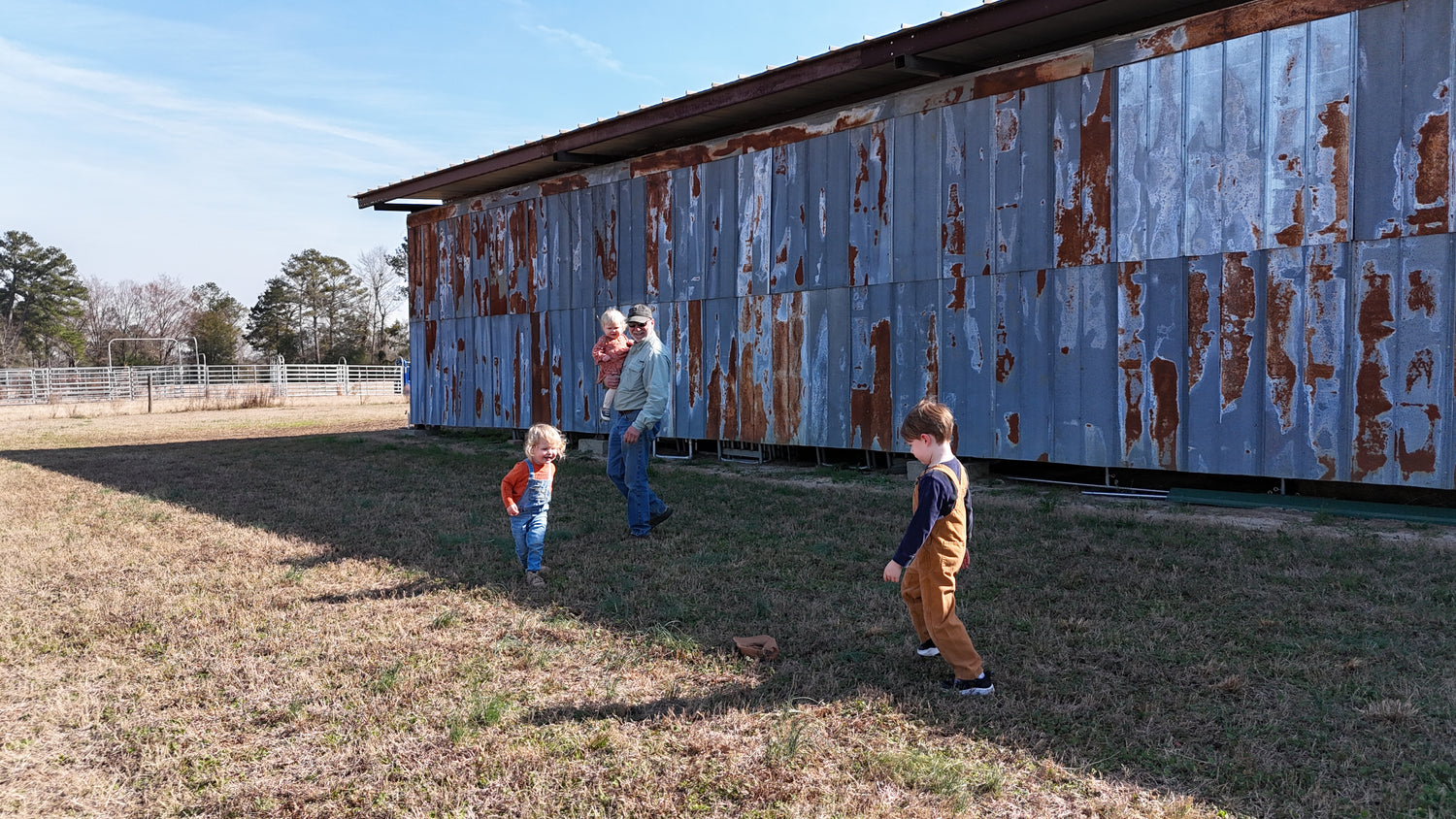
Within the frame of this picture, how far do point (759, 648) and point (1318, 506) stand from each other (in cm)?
559

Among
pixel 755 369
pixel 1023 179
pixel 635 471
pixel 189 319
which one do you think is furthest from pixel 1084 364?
pixel 189 319

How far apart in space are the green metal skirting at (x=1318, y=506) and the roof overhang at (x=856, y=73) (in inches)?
153

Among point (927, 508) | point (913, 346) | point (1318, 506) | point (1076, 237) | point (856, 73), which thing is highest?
point (856, 73)

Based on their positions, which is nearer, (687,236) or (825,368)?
(825,368)

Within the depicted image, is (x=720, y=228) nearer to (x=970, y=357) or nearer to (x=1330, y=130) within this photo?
(x=970, y=357)

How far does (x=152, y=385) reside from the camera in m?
40.9

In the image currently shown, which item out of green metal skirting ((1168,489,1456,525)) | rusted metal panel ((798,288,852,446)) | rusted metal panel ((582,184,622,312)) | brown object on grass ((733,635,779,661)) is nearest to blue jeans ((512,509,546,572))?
brown object on grass ((733,635,779,661))

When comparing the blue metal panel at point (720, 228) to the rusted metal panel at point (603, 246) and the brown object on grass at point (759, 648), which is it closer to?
the rusted metal panel at point (603, 246)

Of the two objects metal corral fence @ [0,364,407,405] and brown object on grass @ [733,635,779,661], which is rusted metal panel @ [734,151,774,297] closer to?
brown object on grass @ [733,635,779,661]

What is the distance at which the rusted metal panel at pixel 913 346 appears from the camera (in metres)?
9.84

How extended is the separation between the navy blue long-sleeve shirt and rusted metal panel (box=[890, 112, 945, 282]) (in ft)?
20.9

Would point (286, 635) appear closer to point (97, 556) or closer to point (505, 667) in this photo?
point (505, 667)

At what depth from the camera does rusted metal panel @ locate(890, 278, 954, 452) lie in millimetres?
9836

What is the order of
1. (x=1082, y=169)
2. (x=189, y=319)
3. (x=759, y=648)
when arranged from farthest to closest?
1. (x=189, y=319)
2. (x=1082, y=169)
3. (x=759, y=648)
